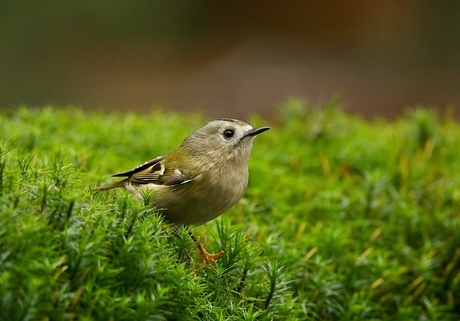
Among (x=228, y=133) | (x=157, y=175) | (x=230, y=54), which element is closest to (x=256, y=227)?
(x=228, y=133)

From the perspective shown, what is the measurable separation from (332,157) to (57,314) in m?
3.97

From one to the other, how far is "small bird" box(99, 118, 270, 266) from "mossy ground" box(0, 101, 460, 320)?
192 mm

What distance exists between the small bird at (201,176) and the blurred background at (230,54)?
7.41 meters

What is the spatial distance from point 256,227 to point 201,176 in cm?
71


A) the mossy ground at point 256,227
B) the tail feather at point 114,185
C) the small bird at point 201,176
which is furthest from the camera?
the tail feather at point 114,185

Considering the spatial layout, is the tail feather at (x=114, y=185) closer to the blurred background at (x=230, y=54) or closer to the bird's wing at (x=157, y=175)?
the bird's wing at (x=157, y=175)

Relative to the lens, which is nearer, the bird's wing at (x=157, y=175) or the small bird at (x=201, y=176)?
the small bird at (x=201, y=176)

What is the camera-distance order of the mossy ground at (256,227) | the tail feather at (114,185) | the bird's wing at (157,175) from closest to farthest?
1. the mossy ground at (256,227)
2. the bird's wing at (157,175)
3. the tail feather at (114,185)

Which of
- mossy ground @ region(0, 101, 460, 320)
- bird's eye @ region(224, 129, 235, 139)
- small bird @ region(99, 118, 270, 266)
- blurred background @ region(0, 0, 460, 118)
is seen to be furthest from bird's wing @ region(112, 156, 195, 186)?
blurred background @ region(0, 0, 460, 118)

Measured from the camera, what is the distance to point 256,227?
404 centimetres

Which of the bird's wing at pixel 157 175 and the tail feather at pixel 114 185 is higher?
the bird's wing at pixel 157 175

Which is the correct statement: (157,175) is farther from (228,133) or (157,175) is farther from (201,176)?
(228,133)

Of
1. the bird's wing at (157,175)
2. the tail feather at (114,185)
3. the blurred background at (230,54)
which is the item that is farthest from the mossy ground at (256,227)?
the blurred background at (230,54)

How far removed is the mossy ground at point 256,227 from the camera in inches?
89.6
